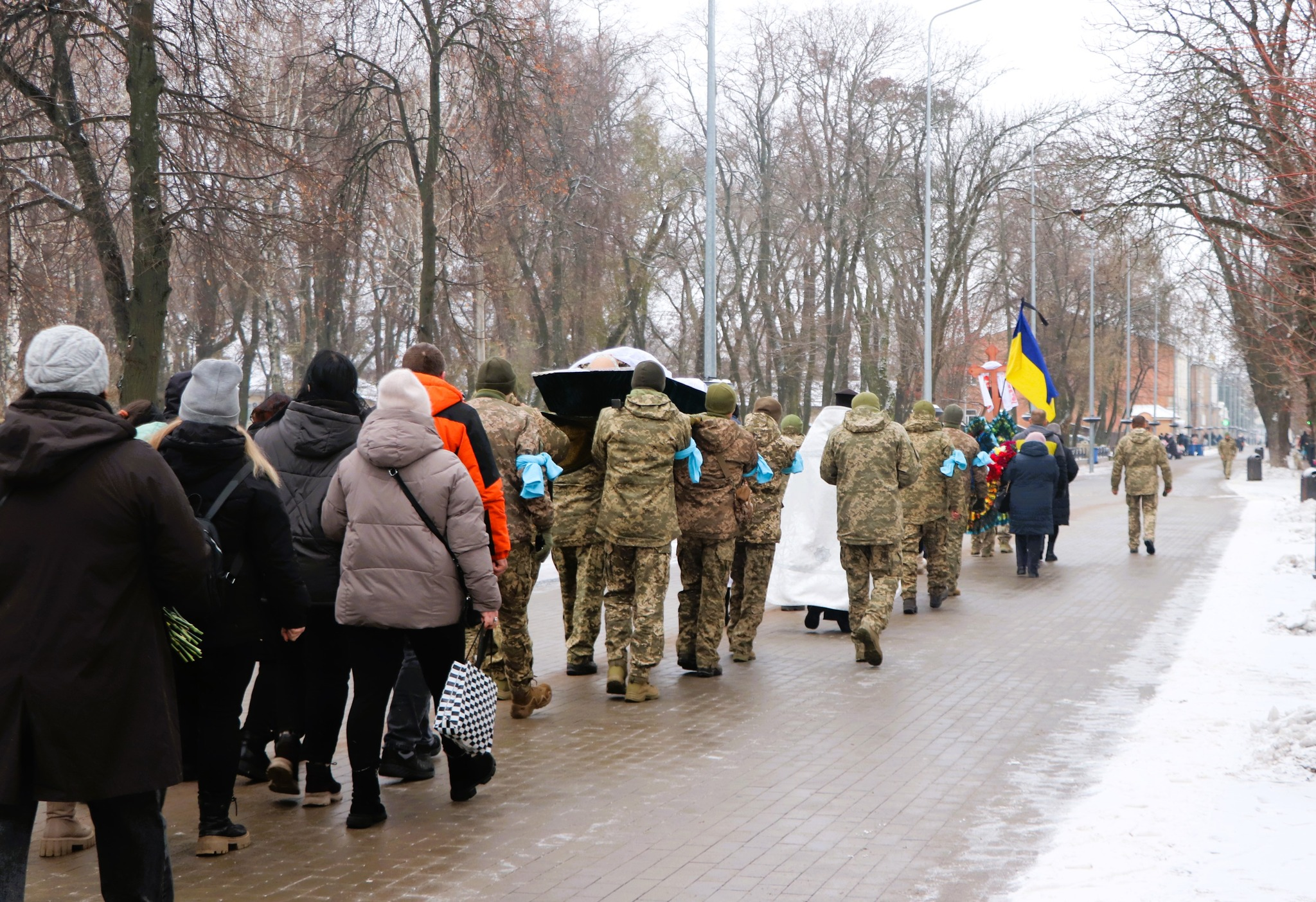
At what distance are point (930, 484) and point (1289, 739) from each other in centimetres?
626

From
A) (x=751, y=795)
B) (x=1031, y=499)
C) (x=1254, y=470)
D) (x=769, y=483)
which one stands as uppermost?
(x=769, y=483)

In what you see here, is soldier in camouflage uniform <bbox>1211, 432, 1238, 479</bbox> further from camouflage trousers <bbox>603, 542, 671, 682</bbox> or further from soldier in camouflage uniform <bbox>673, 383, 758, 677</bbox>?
camouflage trousers <bbox>603, 542, 671, 682</bbox>

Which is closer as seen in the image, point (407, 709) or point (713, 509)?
point (407, 709)

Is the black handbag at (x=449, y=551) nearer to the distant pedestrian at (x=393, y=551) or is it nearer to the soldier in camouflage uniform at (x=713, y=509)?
→ the distant pedestrian at (x=393, y=551)

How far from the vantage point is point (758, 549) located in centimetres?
995

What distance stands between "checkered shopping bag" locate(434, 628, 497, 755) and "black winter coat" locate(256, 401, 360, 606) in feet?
2.44

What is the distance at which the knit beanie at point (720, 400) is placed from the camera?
9.17 m

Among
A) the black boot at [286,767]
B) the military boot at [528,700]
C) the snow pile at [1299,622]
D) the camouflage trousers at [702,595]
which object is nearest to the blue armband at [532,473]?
the military boot at [528,700]

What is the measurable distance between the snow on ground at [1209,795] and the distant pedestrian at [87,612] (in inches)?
122

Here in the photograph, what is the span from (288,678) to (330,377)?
1496mm

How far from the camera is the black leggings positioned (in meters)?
5.68

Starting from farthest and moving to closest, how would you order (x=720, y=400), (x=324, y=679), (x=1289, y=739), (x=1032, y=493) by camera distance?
(x=1032, y=493) → (x=720, y=400) → (x=1289, y=739) → (x=324, y=679)

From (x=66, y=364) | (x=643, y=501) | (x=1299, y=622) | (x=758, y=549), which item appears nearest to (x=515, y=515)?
(x=643, y=501)

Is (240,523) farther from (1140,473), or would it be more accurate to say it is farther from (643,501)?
(1140,473)
